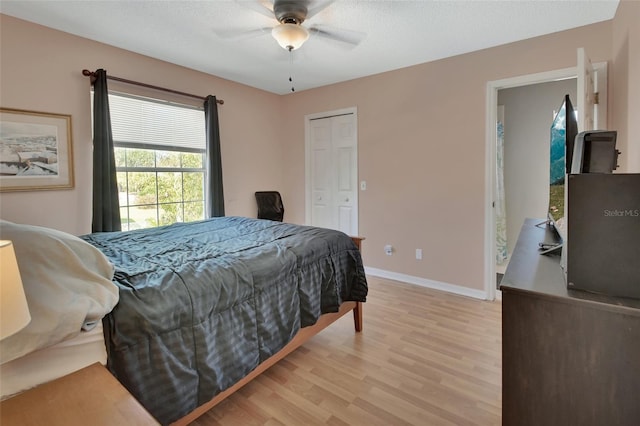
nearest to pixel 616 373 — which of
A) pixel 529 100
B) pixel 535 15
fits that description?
pixel 535 15

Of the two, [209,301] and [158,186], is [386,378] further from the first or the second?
[158,186]

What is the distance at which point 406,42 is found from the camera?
2932 mm

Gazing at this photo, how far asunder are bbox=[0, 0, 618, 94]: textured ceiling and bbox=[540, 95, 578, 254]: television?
3.90 feet

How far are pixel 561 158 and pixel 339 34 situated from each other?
1.96 metres

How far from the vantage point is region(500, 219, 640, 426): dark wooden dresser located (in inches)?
33.3

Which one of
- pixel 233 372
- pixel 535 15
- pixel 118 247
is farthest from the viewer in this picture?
pixel 535 15

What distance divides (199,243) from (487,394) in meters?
1.98

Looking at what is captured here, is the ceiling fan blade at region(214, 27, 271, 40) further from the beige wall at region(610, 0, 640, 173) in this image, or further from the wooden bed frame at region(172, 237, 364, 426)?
the beige wall at region(610, 0, 640, 173)

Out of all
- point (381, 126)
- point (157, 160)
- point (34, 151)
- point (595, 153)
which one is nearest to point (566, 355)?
point (595, 153)

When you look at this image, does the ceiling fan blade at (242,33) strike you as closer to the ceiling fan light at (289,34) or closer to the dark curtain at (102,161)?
the ceiling fan light at (289,34)

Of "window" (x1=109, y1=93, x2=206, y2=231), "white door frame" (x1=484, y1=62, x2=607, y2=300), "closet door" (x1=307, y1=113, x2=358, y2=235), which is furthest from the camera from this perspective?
"closet door" (x1=307, y1=113, x2=358, y2=235)

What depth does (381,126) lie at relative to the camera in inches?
151

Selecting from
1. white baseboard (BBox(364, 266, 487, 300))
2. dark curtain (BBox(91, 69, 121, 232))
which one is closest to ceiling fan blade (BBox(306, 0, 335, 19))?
dark curtain (BBox(91, 69, 121, 232))

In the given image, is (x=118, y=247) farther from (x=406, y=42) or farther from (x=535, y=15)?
(x=535, y=15)
